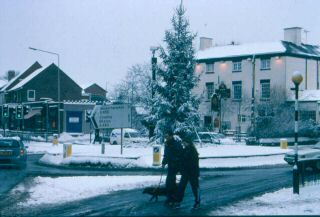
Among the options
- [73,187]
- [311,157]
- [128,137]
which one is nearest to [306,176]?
[311,157]

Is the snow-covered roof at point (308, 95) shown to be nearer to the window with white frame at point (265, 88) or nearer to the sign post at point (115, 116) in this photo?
the window with white frame at point (265, 88)

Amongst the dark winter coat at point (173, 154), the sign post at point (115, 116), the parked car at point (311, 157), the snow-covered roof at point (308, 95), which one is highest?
the snow-covered roof at point (308, 95)

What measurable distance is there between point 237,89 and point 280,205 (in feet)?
182

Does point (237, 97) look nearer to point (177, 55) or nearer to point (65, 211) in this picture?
point (177, 55)

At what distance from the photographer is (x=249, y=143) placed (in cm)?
4469

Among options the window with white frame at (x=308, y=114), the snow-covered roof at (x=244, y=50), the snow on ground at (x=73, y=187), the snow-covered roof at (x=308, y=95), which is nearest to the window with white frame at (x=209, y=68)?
the snow-covered roof at (x=244, y=50)

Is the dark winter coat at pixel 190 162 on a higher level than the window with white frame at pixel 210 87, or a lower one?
lower

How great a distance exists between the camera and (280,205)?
13211 millimetres

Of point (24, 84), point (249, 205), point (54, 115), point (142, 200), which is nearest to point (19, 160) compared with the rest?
point (142, 200)

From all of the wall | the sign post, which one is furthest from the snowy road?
the wall

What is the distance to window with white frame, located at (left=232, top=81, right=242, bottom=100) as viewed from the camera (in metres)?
67.5

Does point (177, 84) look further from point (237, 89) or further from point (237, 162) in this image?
point (237, 89)

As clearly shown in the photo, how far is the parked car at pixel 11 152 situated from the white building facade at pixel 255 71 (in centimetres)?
3861

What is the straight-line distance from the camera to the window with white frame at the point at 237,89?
221 feet
